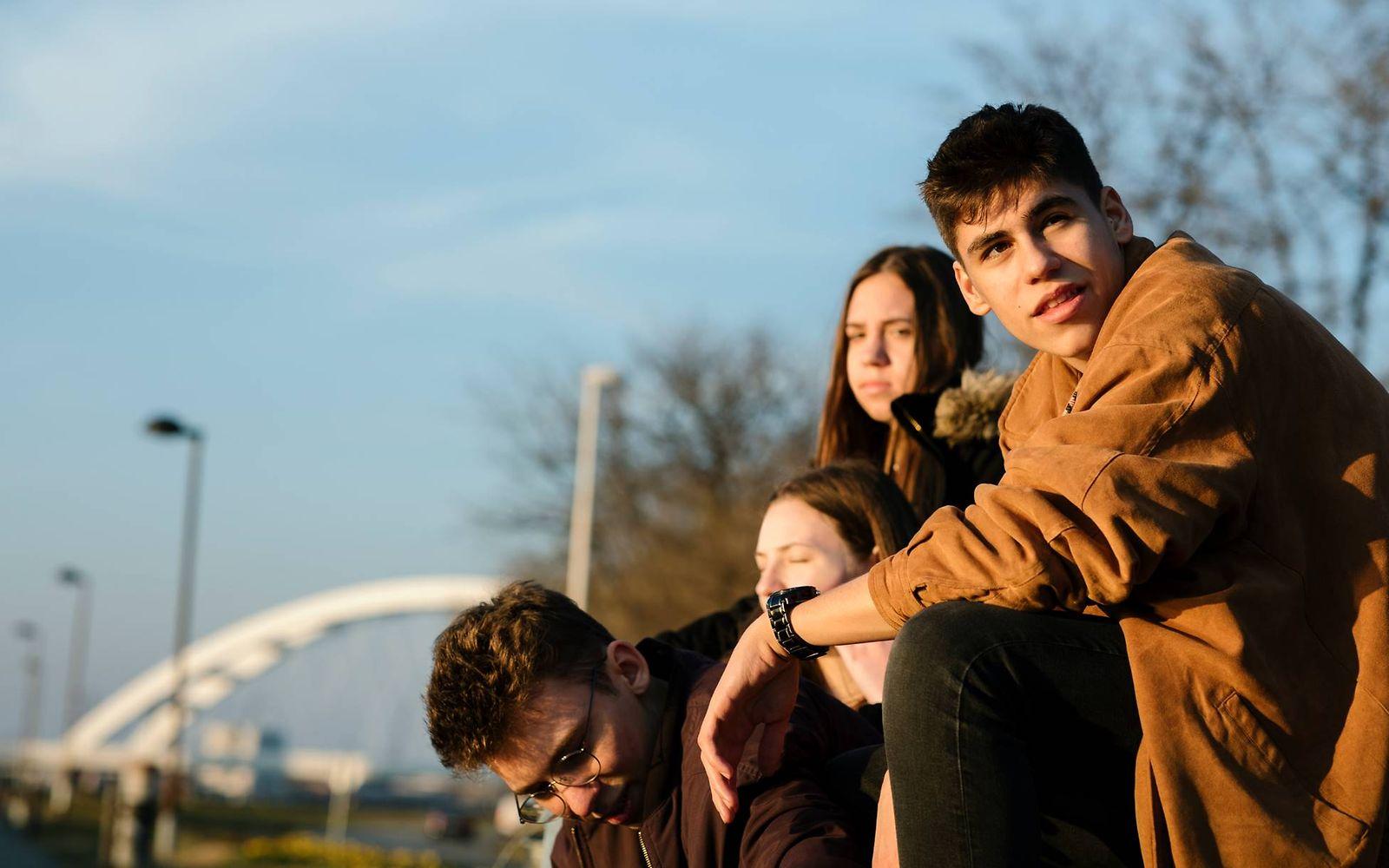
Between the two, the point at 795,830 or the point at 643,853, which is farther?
the point at 643,853

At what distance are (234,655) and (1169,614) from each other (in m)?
59.9

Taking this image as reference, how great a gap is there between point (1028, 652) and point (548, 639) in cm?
100

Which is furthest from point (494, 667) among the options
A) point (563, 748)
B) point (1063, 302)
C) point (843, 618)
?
point (1063, 302)

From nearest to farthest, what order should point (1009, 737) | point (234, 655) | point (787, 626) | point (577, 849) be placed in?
point (1009, 737) → point (787, 626) → point (577, 849) → point (234, 655)

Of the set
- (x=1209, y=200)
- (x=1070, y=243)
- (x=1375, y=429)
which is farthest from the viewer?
(x=1209, y=200)

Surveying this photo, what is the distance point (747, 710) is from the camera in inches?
104

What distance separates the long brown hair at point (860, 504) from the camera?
3969mm

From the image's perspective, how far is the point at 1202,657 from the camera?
2.08 m

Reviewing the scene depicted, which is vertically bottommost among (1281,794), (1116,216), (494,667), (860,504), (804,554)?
(1281,794)

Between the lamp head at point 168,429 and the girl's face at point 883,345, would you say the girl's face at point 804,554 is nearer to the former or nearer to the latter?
the girl's face at point 883,345

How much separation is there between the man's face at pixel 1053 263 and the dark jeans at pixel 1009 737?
50 cm

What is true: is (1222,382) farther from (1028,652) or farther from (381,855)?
(381,855)

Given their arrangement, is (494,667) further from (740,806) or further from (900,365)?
(900,365)

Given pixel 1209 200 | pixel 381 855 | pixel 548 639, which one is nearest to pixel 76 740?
pixel 381 855
